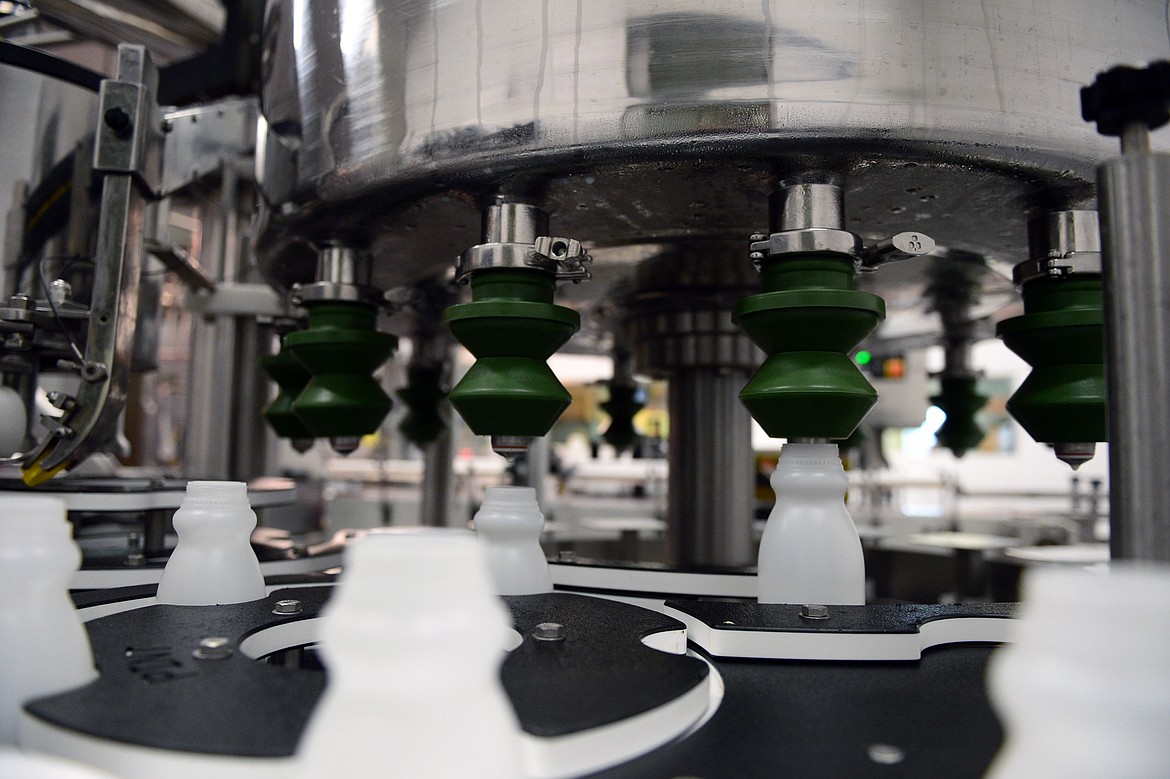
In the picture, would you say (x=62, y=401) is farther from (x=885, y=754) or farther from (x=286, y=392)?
(x=885, y=754)

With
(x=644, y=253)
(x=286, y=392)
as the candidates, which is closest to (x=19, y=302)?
(x=286, y=392)

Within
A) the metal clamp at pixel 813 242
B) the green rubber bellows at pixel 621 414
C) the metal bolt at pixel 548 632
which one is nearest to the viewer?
the metal bolt at pixel 548 632

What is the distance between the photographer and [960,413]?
155cm

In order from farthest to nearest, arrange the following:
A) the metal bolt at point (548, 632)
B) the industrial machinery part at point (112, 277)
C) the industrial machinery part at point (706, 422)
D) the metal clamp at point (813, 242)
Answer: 1. the industrial machinery part at point (706, 422)
2. the industrial machinery part at point (112, 277)
3. the metal clamp at point (813, 242)
4. the metal bolt at point (548, 632)

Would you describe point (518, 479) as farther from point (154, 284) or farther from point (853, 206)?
point (853, 206)

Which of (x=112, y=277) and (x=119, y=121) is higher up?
(x=119, y=121)

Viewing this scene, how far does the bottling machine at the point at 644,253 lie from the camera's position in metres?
0.46

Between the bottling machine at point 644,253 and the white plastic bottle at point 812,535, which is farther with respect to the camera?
the white plastic bottle at point 812,535

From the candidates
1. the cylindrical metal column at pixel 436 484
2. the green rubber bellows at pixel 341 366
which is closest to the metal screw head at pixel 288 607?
the green rubber bellows at pixel 341 366

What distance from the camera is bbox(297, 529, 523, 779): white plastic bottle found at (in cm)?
32

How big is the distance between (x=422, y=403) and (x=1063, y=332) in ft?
3.42

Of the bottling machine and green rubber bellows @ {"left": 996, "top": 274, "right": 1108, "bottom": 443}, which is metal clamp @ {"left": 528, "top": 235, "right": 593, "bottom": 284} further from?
green rubber bellows @ {"left": 996, "top": 274, "right": 1108, "bottom": 443}

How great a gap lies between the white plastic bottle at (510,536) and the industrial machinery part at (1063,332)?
516mm

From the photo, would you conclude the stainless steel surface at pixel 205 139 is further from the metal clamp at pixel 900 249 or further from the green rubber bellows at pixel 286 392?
the metal clamp at pixel 900 249
